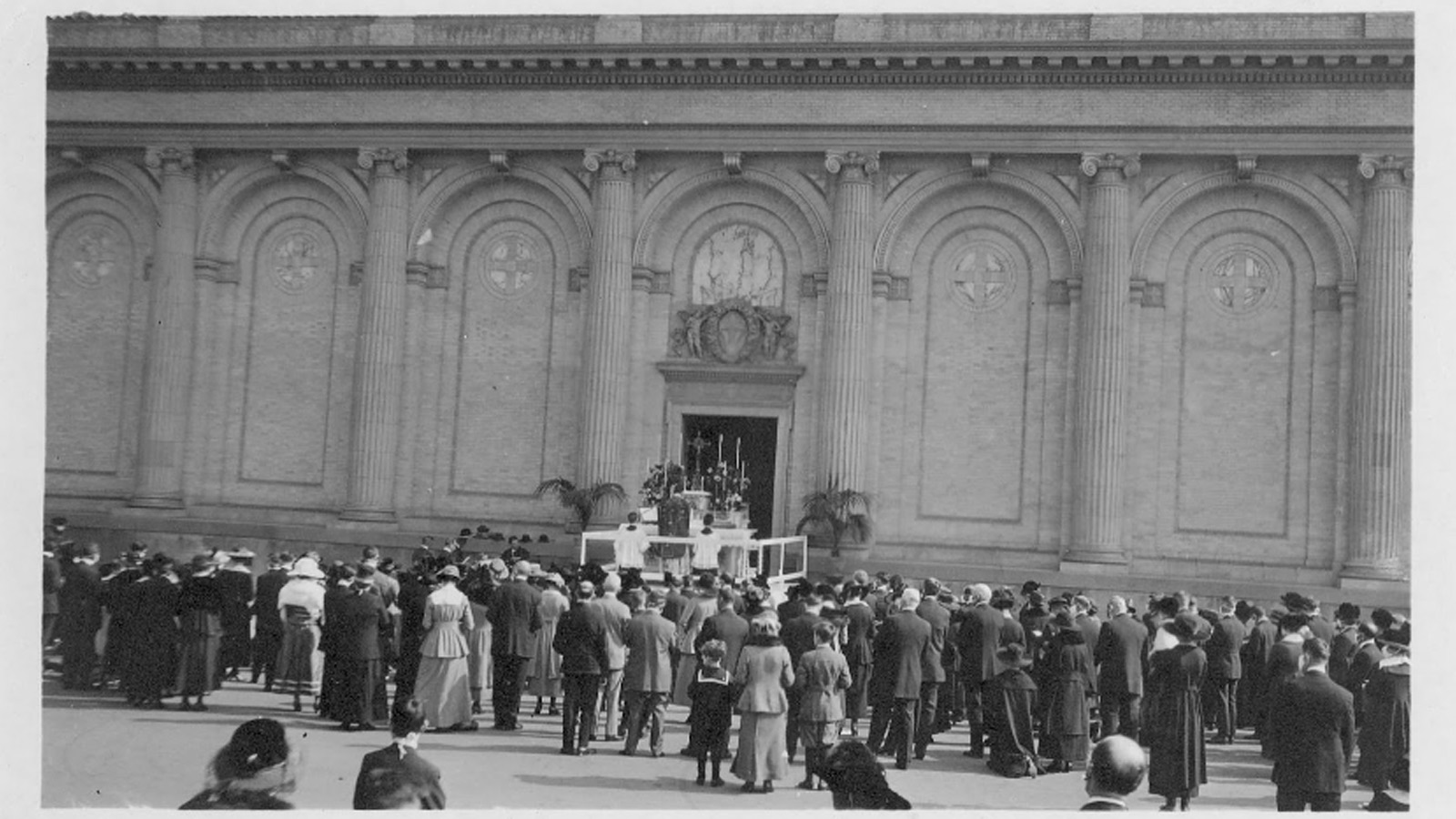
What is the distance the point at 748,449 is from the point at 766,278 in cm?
363

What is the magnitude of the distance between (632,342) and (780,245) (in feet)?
12.3

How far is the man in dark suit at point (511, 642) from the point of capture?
16.6 metres

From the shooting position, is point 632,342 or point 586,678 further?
point 632,342

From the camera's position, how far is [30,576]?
12.0 m

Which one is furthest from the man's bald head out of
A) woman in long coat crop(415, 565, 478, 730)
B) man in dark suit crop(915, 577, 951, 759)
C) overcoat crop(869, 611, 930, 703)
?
woman in long coat crop(415, 565, 478, 730)

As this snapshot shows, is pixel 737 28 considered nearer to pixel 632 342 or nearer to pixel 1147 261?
pixel 632 342

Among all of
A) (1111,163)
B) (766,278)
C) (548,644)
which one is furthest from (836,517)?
(548,644)

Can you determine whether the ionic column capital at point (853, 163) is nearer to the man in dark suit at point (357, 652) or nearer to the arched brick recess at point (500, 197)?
the arched brick recess at point (500, 197)

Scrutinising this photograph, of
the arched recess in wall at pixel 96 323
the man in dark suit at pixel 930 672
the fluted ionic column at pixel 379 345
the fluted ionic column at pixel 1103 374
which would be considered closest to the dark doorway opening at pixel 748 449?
the fluted ionic column at pixel 1103 374

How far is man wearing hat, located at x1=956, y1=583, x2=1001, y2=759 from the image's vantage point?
16.1m

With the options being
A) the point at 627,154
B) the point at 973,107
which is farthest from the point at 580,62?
the point at 973,107

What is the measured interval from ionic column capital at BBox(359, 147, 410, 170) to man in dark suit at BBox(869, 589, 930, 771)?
743 inches

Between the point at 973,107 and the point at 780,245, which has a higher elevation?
the point at 973,107

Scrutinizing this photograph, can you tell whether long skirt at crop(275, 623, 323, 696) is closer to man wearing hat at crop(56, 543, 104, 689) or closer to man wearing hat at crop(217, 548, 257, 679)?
man wearing hat at crop(217, 548, 257, 679)
